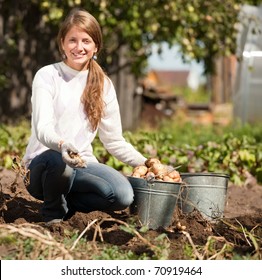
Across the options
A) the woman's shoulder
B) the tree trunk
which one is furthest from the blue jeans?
the tree trunk

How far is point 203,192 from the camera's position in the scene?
520cm

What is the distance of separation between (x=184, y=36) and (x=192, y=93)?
117 feet

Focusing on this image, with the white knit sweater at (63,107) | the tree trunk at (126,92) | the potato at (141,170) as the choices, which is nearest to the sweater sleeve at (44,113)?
the white knit sweater at (63,107)

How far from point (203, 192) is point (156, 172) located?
541mm

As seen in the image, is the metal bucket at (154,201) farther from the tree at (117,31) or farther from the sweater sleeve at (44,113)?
the tree at (117,31)

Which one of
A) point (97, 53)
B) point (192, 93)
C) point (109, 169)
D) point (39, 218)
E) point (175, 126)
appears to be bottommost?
point (192, 93)

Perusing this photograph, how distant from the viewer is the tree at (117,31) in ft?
34.7

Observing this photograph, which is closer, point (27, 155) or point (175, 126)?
point (27, 155)

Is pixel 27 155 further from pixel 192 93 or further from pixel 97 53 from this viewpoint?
pixel 192 93

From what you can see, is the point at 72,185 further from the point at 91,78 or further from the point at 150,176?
the point at 91,78

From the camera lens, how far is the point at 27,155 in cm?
473

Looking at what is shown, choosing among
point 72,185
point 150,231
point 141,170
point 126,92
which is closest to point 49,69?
point 72,185
